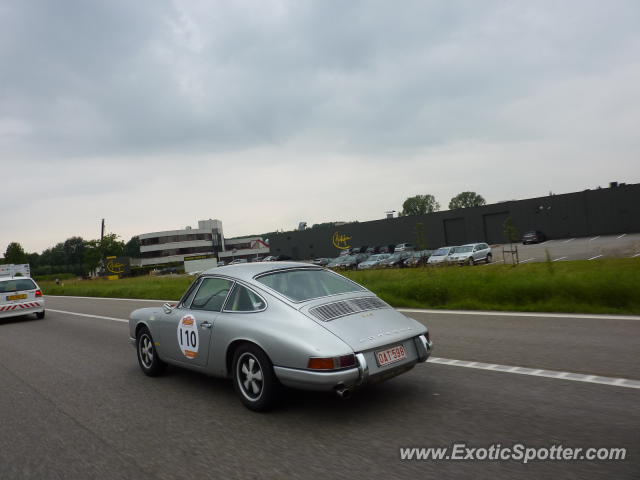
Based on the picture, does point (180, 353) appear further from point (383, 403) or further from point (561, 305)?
point (561, 305)

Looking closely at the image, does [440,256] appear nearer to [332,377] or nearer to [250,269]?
[250,269]

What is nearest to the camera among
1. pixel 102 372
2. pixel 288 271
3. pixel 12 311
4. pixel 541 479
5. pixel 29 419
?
pixel 541 479

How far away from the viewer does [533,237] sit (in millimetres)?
50906

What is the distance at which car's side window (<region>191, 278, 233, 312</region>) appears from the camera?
18.1 ft

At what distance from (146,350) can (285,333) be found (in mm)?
3165

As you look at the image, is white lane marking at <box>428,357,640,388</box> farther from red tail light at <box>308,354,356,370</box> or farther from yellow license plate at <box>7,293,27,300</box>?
yellow license plate at <box>7,293,27,300</box>

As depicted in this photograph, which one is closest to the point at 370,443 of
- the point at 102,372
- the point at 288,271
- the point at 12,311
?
the point at 288,271

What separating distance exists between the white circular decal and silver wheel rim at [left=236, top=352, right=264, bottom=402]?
83cm

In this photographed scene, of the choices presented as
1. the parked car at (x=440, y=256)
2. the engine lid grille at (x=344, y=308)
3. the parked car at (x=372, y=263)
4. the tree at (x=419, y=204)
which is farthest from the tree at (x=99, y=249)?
the tree at (x=419, y=204)

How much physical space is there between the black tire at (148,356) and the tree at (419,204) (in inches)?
6161

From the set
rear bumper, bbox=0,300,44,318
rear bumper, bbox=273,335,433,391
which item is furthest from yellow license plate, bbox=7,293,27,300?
rear bumper, bbox=273,335,433,391

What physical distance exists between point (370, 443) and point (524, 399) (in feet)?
5.73

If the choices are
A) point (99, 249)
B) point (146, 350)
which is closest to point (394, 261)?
point (146, 350)

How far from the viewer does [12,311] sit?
16.0 meters
